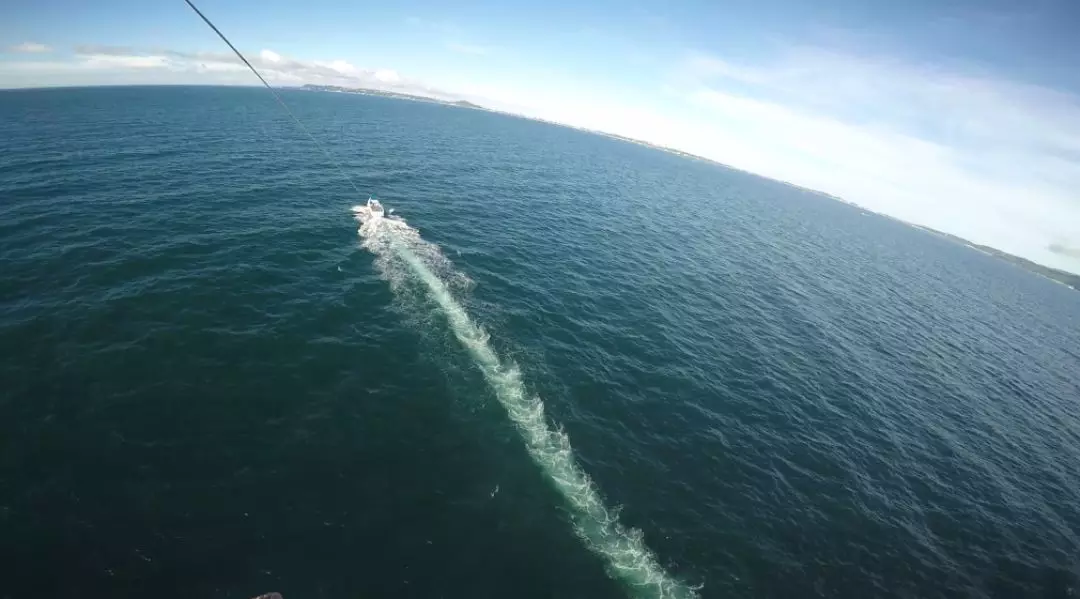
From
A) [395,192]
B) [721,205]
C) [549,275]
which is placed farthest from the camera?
[721,205]

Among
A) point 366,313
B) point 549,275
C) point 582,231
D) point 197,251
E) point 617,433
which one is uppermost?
point 582,231

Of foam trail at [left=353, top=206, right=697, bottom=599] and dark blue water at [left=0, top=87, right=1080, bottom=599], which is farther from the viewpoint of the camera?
foam trail at [left=353, top=206, right=697, bottom=599]

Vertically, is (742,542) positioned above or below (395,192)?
below

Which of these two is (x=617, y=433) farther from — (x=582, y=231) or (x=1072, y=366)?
(x=1072, y=366)

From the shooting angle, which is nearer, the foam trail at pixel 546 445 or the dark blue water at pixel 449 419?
the dark blue water at pixel 449 419

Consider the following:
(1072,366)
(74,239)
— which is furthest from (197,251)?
(1072,366)

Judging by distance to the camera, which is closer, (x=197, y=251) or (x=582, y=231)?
(x=197, y=251)
